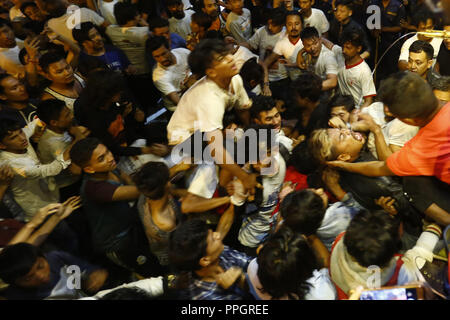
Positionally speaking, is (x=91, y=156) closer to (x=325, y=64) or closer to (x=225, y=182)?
(x=225, y=182)

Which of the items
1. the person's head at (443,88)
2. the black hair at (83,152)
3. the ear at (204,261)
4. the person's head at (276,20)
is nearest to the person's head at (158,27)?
the person's head at (276,20)

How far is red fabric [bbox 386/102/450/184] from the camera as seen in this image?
6.73 ft

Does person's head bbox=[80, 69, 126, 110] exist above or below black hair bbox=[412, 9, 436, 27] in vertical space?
below

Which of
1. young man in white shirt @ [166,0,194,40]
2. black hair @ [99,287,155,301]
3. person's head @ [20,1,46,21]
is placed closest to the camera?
black hair @ [99,287,155,301]

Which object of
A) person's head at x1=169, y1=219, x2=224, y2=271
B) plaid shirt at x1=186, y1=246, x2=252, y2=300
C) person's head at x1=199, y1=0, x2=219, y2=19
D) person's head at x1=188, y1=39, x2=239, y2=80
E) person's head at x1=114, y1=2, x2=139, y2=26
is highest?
person's head at x1=188, y1=39, x2=239, y2=80

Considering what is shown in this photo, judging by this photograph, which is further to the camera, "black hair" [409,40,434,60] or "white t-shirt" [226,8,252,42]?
"white t-shirt" [226,8,252,42]

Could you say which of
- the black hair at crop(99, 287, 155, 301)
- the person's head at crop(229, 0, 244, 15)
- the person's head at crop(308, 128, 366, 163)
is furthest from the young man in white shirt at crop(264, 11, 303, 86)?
the black hair at crop(99, 287, 155, 301)

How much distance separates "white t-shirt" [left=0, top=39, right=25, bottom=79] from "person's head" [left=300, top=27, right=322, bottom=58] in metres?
2.85

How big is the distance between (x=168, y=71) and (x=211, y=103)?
1481mm

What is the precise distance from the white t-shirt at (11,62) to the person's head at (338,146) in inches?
127

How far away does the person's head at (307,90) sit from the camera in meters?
3.04

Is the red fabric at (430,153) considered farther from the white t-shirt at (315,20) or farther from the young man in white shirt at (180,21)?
the young man in white shirt at (180,21)

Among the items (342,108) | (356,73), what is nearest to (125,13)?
(356,73)

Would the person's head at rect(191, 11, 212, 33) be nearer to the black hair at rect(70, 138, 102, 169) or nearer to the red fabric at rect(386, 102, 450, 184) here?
the black hair at rect(70, 138, 102, 169)
